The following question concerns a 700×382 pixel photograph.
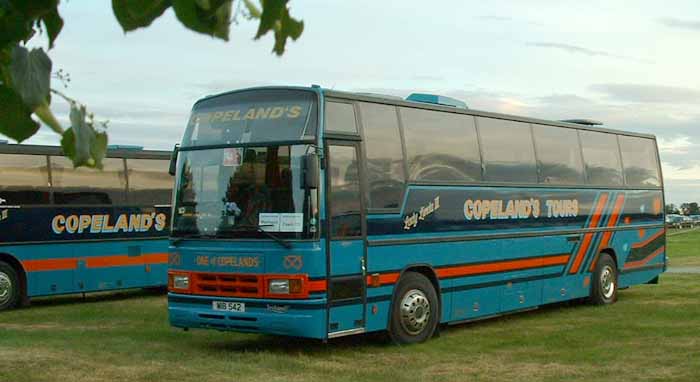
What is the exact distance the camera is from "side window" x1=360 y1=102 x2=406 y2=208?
43.1 feet

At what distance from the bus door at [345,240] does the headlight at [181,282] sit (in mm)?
1987

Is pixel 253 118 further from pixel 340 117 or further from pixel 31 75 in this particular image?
pixel 31 75

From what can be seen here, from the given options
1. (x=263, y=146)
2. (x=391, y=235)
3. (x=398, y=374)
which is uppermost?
(x=263, y=146)

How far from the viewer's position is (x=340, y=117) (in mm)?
12844

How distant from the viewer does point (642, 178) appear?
808 inches

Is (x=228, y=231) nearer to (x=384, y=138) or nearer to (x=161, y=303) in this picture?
(x=384, y=138)

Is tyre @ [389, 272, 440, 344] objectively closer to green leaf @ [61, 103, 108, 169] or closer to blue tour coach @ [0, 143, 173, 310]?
blue tour coach @ [0, 143, 173, 310]

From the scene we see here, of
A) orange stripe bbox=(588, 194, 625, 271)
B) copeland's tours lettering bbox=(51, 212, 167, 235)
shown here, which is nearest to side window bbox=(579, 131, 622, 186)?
orange stripe bbox=(588, 194, 625, 271)

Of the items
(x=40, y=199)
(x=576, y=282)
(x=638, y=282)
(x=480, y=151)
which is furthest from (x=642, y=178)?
(x=40, y=199)

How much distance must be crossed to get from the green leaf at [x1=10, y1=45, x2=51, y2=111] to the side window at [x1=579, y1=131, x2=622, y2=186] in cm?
1739

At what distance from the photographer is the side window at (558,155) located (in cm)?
1722

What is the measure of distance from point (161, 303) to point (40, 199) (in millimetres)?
2994

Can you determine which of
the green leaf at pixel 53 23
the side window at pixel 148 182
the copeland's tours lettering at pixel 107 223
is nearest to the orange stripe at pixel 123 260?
the copeland's tours lettering at pixel 107 223

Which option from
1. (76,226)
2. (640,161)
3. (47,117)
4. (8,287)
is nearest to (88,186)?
(76,226)
